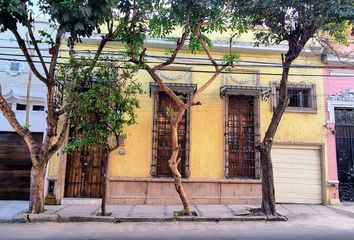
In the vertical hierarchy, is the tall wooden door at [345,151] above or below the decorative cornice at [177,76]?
below

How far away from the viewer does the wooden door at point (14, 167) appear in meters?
→ 11.5

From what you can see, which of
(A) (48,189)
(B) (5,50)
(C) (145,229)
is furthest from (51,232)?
(B) (5,50)

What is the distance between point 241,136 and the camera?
40.5 ft

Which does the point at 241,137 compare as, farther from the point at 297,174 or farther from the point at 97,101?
the point at 97,101

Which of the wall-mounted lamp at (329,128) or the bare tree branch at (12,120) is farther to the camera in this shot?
the wall-mounted lamp at (329,128)

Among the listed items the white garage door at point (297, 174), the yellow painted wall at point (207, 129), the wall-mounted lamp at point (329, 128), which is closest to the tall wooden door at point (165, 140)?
the yellow painted wall at point (207, 129)

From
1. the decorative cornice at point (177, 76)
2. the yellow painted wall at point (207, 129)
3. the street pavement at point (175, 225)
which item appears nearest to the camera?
the street pavement at point (175, 225)

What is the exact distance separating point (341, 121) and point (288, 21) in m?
5.14

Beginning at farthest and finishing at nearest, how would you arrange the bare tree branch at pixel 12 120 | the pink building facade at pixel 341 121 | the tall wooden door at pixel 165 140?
the pink building facade at pixel 341 121 → the tall wooden door at pixel 165 140 → the bare tree branch at pixel 12 120

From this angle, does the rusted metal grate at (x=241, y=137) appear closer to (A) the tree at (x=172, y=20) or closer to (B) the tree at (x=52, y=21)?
(A) the tree at (x=172, y=20)

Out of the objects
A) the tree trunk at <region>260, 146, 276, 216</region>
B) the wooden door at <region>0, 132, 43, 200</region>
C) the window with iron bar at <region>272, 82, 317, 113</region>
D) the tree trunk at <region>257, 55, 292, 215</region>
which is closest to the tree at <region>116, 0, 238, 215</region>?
the tree trunk at <region>257, 55, 292, 215</region>

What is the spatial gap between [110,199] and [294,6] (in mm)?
8259

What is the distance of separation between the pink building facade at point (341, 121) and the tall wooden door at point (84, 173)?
8.29 m

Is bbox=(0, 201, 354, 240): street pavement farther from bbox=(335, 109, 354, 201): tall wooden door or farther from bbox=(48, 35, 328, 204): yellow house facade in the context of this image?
bbox=(335, 109, 354, 201): tall wooden door
